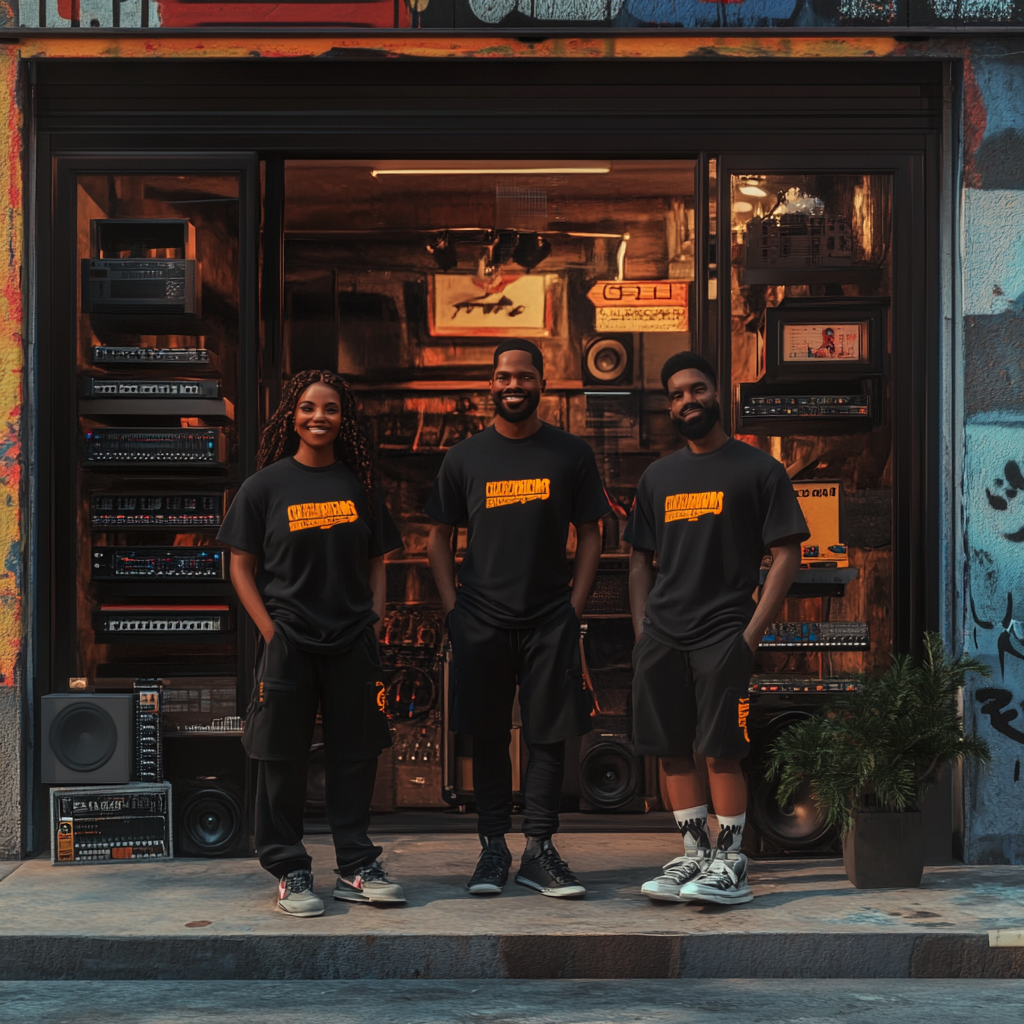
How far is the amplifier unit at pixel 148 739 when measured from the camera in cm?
624

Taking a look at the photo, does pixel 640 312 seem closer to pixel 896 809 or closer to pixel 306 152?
pixel 306 152

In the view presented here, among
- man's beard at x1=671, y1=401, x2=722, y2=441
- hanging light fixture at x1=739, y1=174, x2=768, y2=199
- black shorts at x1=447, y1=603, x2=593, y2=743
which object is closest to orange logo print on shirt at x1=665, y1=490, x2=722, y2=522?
man's beard at x1=671, y1=401, x2=722, y2=441

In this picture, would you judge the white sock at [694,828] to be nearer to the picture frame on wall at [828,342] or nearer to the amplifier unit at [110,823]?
the picture frame on wall at [828,342]

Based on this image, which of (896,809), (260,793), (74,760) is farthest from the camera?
(74,760)

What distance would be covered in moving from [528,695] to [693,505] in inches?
41.1

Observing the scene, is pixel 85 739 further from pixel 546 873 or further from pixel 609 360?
pixel 609 360

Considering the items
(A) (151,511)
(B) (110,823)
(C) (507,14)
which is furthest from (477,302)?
(B) (110,823)

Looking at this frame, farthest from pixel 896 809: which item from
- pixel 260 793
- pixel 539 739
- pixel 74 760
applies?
pixel 74 760

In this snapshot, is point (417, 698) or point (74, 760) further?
point (417, 698)

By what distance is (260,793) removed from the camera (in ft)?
17.1

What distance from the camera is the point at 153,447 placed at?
643cm

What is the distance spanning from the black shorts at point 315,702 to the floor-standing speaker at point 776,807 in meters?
1.85

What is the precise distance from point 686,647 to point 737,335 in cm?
192

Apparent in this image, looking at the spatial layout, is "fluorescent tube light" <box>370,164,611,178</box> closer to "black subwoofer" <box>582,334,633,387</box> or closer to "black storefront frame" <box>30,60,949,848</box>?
"black storefront frame" <box>30,60,949,848</box>
